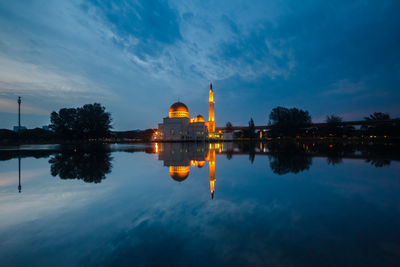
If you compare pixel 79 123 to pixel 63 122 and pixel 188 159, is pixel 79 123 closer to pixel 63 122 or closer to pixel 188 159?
pixel 63 122

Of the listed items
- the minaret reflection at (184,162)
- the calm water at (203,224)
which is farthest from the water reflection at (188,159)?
the calm water at (203,224)

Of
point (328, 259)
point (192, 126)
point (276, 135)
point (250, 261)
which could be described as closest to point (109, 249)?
point (250, 261)

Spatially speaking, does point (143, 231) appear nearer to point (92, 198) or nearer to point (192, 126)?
point (92, 198)

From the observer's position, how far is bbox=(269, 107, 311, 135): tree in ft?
221

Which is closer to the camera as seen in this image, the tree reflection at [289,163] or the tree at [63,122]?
the tree reflection at [289,163]

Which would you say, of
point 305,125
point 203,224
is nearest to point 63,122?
point 203,224

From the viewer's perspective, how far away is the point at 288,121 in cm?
6919

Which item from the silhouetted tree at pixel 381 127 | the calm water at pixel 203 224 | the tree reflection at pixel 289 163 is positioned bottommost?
the calm water at pixel 203 224

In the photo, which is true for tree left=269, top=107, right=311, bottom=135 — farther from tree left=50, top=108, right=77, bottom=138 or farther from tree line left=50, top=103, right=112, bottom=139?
tree left=50, top=108, right=77, bottom=138

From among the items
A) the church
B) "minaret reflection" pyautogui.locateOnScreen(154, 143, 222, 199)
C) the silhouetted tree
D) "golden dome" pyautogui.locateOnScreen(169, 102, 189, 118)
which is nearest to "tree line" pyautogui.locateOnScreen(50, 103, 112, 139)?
the church

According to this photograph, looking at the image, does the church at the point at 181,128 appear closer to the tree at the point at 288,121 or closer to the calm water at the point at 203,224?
the tree at the point at 288,121

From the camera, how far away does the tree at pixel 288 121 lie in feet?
221

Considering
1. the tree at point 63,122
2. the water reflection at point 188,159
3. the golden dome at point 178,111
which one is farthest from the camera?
the golden dome at point 178,111

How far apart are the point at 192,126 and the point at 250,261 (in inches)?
2353
